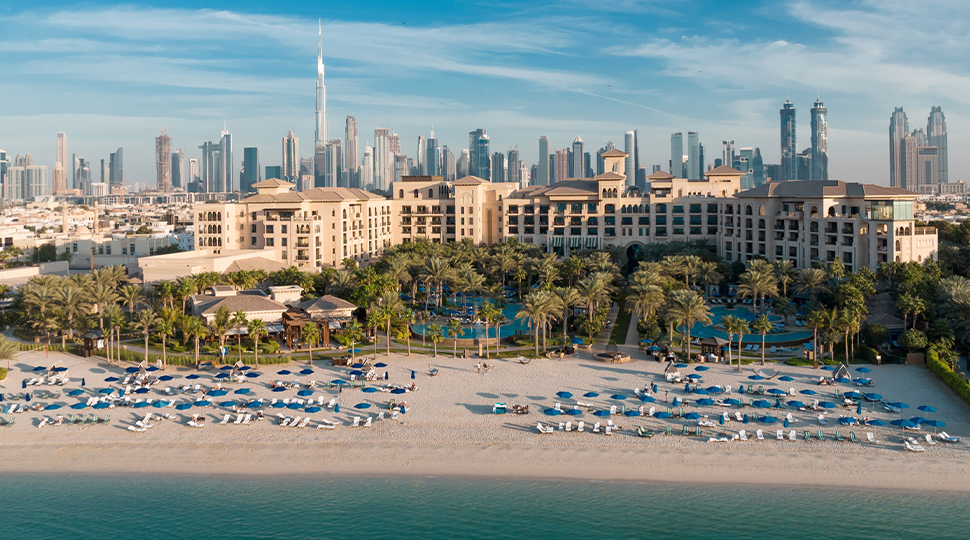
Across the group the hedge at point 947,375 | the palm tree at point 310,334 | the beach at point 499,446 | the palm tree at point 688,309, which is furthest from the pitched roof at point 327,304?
the hedge at point 947,375

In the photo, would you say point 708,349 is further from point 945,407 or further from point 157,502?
point 157,502

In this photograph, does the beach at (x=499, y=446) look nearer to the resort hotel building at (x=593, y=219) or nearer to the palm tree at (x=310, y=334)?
the palm tree at (x=310, y=334)

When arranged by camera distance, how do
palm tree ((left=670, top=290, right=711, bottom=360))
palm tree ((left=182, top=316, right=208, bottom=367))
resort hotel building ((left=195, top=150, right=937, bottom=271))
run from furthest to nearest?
resort hotel building ((left=195, top=150, right=937, bottom=271)) → palm tree ((left=670, top=290, right=711, bottom=360)) → palm tree ((left=182, top=316, right=208, bottom=367))

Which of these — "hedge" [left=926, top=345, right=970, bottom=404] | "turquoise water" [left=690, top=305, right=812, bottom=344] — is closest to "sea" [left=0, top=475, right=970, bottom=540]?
"hedge" [left=926, top=345, right=970, bottom=404]

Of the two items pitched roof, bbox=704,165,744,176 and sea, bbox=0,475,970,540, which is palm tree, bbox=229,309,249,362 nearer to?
sea, bbox=0,475,970,540

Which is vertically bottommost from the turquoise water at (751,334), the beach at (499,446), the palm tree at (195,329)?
the beach at (499,446)

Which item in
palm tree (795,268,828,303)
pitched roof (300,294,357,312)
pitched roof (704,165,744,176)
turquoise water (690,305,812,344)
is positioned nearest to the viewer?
turquoise water (690,305,812,344)
